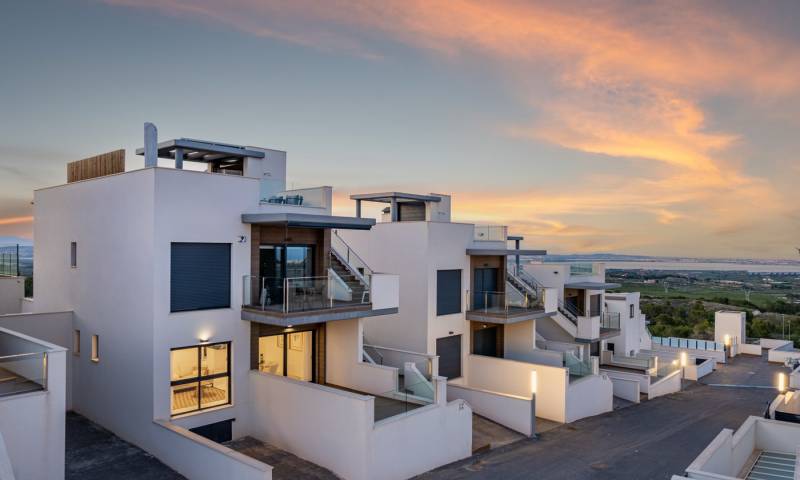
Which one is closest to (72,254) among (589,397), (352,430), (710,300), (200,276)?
(200,276)

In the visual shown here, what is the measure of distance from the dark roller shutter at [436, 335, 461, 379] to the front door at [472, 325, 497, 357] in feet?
3.31

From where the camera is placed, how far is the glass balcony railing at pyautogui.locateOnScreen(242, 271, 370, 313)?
13344 mm

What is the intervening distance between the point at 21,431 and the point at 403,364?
9.42 m

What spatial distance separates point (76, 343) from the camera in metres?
15.2

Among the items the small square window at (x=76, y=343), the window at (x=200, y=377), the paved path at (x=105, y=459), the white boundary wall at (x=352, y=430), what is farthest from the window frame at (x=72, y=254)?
the white boundary wall at (x=352, y=430)

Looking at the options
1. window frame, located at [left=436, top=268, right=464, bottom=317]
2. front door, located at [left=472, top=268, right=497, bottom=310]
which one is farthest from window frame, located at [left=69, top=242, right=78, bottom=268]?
front door, located at [left=472, top=268, right=497, bottom=310]

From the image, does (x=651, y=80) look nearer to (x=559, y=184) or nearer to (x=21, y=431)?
(x=559, y=184)

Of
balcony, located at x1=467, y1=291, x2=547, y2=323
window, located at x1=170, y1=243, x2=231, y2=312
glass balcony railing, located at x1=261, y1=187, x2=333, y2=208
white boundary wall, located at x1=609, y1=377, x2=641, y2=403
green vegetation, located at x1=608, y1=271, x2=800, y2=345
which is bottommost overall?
green vegetation, located at x1=608, y1=271, x2=800, y2=345

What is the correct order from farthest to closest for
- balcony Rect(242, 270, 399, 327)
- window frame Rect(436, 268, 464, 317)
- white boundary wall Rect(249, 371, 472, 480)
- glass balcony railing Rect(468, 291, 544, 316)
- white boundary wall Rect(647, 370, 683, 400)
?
1. white boundary wall Rect(647, 370, 683, 400)
2. glass balcony railing Rect(468, 291, 544, 316)
3. window frame Rect(436, 268, 464, 317)
4. balcony Rect(242, 270, 399, 327)
5. white boundary wall Rect(249, 371, 472, 480)

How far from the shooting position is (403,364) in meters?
15.7

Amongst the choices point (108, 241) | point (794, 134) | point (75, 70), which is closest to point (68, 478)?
point (108, 241)

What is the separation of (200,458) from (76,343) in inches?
276

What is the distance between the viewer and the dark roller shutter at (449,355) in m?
20.0

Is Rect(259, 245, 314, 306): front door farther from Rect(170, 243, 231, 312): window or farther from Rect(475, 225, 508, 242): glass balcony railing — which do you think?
Rect(475, 225, 508, 242): glass balcony railing
